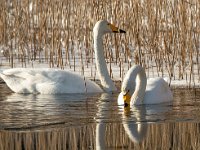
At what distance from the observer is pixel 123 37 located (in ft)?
43.9

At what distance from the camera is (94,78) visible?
480 inches

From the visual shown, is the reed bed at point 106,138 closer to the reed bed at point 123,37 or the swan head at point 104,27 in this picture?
the reed bed at point 123,37

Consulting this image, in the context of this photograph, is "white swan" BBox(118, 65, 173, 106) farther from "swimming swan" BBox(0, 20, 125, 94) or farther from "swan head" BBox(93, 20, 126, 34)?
"swan head" BBox(93, 20, 126, 34)

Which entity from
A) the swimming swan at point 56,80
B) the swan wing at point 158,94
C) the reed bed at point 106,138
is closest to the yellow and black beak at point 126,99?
the swan wing at point 158,94

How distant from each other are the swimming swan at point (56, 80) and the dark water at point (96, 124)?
29.4 inches

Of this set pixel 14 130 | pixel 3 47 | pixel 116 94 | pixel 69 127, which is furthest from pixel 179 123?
pixel 3 47

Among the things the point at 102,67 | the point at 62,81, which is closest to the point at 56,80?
the point at 62,81

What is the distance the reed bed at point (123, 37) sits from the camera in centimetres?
1148

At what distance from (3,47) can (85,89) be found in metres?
4.62

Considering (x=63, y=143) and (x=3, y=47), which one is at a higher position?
(x=3, y=47)

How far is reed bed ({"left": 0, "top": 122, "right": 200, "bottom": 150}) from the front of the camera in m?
6.52

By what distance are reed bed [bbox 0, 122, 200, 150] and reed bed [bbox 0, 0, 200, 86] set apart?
11.1 ft

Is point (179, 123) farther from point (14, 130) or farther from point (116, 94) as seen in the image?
point (116, 94)

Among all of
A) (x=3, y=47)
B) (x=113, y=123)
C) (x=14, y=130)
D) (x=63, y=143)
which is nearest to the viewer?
(x=63, y=143)
